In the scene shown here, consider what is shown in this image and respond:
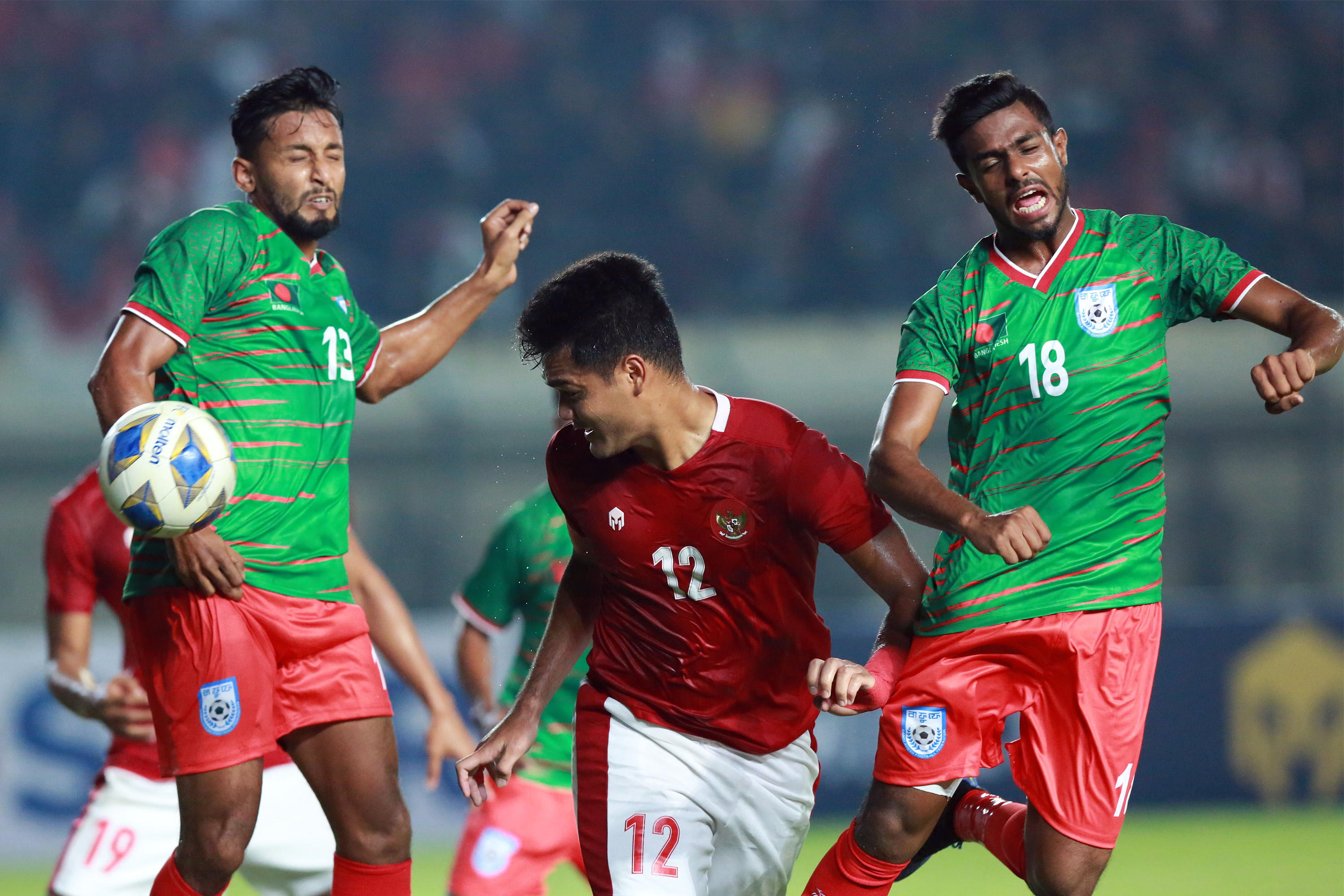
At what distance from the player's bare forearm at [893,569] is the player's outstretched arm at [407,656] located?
1.53 metres

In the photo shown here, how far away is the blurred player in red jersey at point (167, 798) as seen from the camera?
13.6ft

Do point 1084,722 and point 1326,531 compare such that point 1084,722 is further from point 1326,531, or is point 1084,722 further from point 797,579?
point 1326,531

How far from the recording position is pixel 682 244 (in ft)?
43.0

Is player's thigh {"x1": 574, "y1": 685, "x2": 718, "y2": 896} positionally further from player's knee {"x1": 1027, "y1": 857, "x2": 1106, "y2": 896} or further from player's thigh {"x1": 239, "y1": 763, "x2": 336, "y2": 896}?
player's thigh {"x1": 239, "y1": 763, "x2": 336, "y2": 896}

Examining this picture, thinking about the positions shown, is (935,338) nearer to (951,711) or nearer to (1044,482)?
(1044,482)

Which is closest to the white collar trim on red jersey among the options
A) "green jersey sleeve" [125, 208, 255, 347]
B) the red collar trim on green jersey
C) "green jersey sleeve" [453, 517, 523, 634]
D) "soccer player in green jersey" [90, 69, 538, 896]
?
the red collar trim on green jersey

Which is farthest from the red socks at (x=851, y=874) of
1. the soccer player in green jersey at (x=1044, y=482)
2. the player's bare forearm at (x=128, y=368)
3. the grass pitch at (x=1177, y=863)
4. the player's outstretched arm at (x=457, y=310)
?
the grass pitch at (x=1177, y=863)

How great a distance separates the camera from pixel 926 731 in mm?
3535

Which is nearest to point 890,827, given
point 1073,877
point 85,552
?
point 1073,877

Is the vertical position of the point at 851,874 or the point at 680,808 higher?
the point at 680,808

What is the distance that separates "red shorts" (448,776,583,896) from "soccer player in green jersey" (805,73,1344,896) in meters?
0.94

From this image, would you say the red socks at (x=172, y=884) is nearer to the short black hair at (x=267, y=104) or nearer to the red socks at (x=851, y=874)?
the red socks at (x=851, y=874)

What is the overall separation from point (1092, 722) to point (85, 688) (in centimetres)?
301

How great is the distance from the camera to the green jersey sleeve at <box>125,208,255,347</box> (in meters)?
3.37
